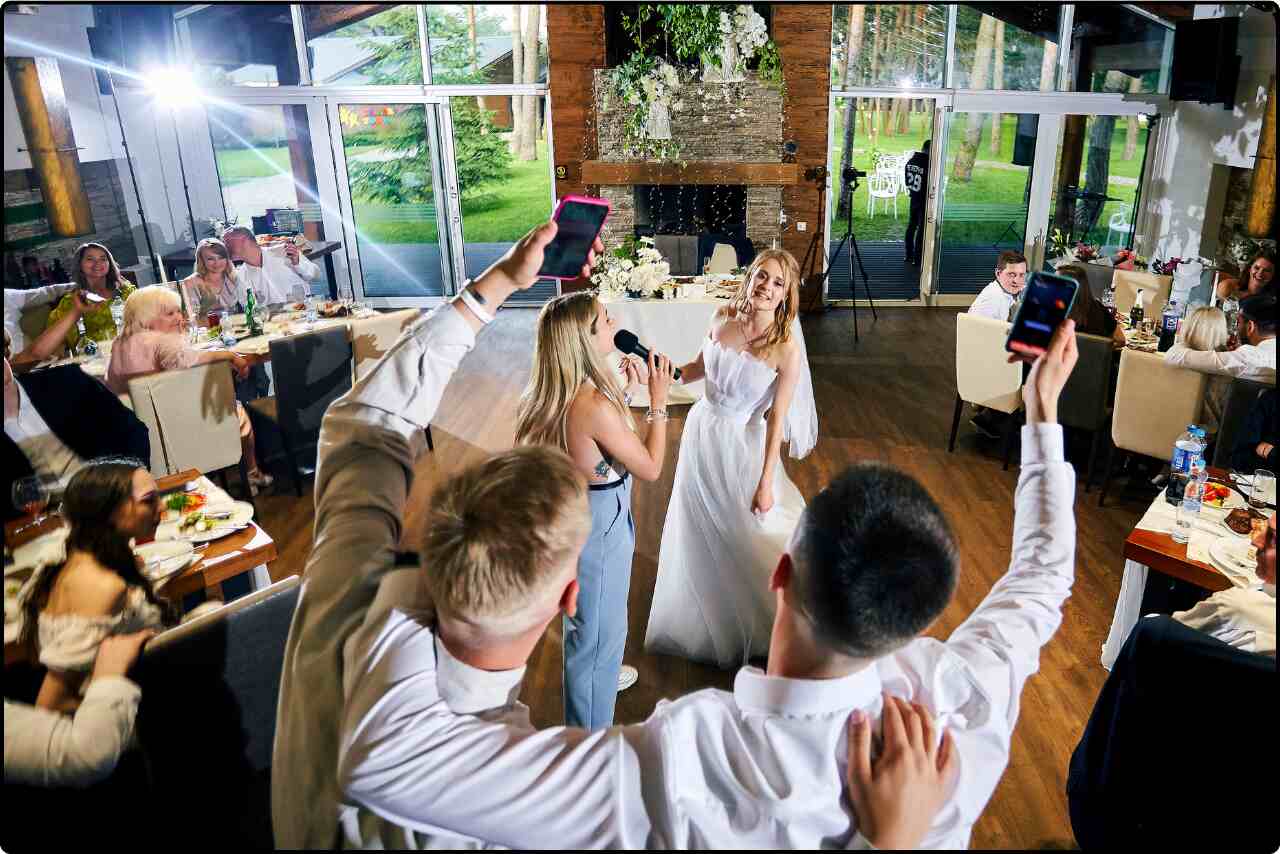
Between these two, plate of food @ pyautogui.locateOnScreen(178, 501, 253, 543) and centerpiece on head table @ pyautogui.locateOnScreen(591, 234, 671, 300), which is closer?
plate of food @ pyautogui.locateOnScreen(178, 501, 253, 543)

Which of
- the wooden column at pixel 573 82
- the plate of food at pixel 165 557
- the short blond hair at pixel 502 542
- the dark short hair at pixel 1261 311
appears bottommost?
the plate of food at pixel 165 557

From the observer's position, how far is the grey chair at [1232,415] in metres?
3.75

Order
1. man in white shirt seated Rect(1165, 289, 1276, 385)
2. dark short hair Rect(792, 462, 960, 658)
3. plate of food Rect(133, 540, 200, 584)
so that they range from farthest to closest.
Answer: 1. man in white shirt seated Rect(1165, 289, 1276, 385)
2. plate of food Rect(133, 540, 200, 584)
3. dark short hair Rect(792, 462, 960, 658)

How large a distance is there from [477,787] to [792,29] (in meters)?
8.36

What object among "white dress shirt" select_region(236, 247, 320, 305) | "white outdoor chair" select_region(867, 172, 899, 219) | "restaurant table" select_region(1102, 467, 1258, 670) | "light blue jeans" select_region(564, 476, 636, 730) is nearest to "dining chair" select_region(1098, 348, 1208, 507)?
"restaurant table" select_region(1102, 467, 1258, 670)

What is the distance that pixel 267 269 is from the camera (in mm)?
6344

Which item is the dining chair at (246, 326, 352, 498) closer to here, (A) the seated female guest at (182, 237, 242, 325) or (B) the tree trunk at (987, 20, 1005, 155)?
(A) the seated female guest at (182, 237, 242, 325)

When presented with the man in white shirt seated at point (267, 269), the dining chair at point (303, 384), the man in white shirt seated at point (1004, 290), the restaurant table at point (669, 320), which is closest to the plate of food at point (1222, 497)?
the man in white shirt seated at point (1004, 290)

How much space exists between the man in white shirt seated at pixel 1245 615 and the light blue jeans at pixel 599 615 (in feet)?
5.00

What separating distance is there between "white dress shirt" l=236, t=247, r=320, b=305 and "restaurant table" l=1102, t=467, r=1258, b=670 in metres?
5.59

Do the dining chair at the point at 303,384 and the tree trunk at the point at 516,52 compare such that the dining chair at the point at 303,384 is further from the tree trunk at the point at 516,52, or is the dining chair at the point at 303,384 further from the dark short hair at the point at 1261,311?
the tree trunk at the point at 516,52

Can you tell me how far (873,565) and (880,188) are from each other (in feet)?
42.2

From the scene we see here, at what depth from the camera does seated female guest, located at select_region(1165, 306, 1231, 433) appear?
392cm

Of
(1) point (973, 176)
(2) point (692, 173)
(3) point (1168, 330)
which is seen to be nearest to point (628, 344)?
(3) point (1168, 330)
